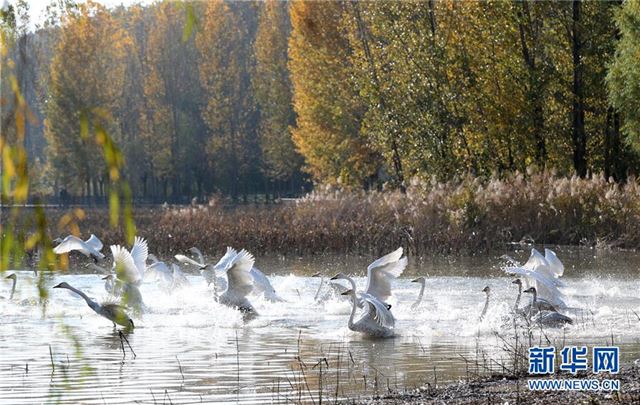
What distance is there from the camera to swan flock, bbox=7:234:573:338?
13078 mm

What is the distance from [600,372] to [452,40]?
27.7 metres

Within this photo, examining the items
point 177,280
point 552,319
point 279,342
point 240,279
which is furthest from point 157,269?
point 552,319

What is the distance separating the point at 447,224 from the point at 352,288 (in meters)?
13.0

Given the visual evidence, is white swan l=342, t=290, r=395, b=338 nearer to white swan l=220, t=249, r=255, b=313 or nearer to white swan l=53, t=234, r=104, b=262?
white swan l=220, t=249, r=255, b=313

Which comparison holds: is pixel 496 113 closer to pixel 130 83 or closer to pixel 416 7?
pixel 416 7

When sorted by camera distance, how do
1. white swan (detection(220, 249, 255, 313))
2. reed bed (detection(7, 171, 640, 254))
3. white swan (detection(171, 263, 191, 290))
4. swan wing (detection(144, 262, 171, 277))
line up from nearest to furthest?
1. white swan (detection(220, 249, 255, 313))
2. swan wing (detection(144, 262, 171, 277))
3. white swan (detection(171, 263, 191, 290))
4. reed bed (detection(7, 171, 640, 254))

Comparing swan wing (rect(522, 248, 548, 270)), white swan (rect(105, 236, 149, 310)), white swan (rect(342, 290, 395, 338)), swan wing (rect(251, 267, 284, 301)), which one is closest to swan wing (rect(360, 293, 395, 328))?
white swan (rect(342, 290, 395, 338))

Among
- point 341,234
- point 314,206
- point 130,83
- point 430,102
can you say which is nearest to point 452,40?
point 430,102

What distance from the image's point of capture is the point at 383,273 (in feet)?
47.8

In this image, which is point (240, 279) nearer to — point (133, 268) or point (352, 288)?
point (133, 268)

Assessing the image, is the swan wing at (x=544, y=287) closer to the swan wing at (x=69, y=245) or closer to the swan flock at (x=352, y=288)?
the swan flock at (x=352, y=288)

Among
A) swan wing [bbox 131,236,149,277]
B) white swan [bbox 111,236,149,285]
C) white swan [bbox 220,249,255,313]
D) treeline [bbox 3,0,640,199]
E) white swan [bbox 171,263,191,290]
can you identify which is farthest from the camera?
treeline [bbox 3,0,640,199]

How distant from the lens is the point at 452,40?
115 feet

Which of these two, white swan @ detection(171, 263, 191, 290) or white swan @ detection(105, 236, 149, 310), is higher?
white swan @ detection(105, 236, 149, 310)
